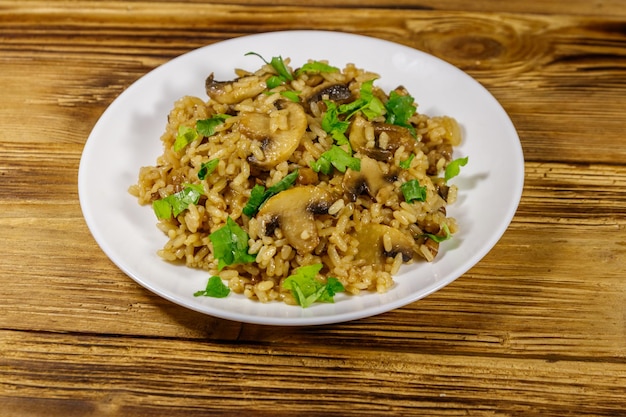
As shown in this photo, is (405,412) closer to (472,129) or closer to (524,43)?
(472,129)

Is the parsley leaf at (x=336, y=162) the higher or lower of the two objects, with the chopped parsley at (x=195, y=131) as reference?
higher

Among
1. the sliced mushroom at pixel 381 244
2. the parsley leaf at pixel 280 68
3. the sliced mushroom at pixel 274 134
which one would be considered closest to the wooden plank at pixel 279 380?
the sliced mushroom at pixel 381 244

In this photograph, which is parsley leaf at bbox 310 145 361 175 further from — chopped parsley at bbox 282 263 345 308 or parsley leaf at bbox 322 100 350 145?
chopped parsley at bbox 282 263 345 308

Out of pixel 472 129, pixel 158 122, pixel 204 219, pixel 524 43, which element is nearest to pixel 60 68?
pixel 158 122

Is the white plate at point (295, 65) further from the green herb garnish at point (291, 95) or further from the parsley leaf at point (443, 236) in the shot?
the green herb garnish at point (291, 95)

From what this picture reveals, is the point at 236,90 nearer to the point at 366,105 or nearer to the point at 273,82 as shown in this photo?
the point at 273,82
